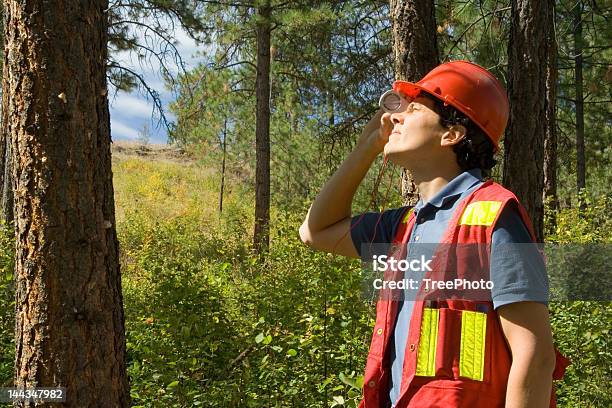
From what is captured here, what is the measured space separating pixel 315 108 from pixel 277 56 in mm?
1755

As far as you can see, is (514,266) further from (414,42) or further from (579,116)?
(579,116)

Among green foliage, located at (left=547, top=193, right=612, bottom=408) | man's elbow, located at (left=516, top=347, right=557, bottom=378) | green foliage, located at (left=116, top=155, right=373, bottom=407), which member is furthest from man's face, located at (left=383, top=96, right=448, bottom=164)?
green foliage, located at (left=547, top=193, right=612, bottom=408)

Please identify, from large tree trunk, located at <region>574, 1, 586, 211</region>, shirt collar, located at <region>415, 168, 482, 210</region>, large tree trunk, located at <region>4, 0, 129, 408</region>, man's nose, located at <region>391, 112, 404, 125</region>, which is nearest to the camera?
shirt collar, located at <region>415, 168, 482, 210</region>

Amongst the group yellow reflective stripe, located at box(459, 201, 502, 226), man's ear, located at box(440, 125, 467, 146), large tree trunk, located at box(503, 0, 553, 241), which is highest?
large tree trunk, located at box(503, 0, 553, 241)

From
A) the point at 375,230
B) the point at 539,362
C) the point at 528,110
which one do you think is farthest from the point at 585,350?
the point at 539,362

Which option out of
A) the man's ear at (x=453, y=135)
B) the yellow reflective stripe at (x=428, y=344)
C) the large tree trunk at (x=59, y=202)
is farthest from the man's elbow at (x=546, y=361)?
the large tree trunk at (x=59, y=202)

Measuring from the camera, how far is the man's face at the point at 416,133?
158 cm

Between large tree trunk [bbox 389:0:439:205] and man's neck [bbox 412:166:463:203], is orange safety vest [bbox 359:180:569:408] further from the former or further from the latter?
large tree trunk [bbox 389:0:439:205]

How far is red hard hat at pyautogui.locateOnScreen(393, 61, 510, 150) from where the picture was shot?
5.11ft

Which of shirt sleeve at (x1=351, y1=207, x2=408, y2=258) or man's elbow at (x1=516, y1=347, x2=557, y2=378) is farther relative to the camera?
shirt sleeve at (x1=351, y1=207, x2=408, y2=258)

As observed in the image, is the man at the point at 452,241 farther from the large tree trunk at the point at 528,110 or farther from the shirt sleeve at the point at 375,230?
the large tree trunk at the point at 528,110

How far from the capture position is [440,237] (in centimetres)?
148

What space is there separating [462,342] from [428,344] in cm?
8

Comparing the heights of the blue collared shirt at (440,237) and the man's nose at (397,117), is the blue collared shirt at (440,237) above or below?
below
